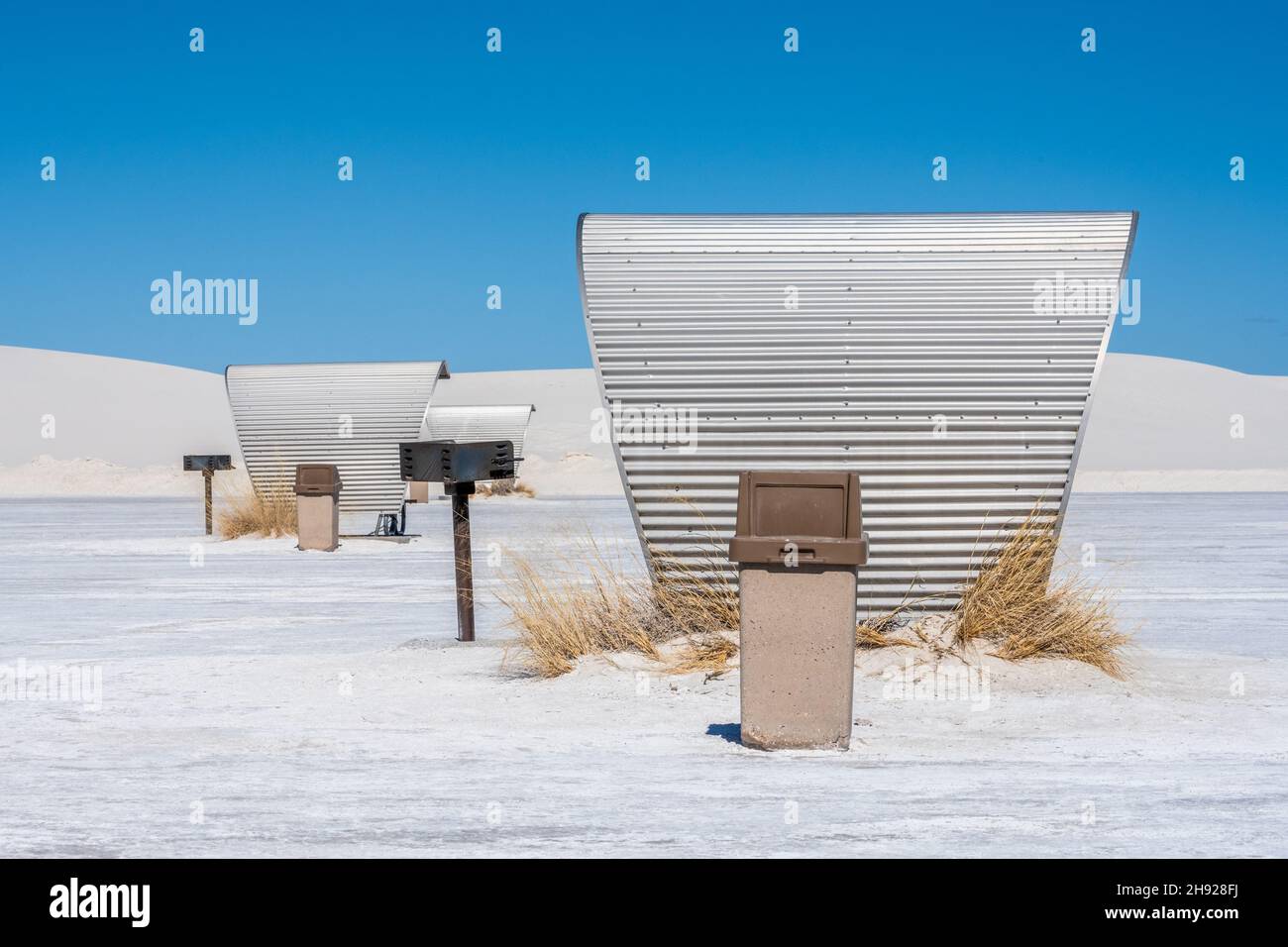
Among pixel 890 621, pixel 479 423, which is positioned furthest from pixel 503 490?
pixel 890 621

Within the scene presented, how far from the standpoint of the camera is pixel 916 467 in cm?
1016

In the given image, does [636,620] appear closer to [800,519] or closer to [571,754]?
[571,754]

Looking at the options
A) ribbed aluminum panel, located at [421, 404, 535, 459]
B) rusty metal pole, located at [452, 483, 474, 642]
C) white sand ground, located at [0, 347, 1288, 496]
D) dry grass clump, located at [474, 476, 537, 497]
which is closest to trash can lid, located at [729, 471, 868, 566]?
rusty metal pole, located at [452, 483, 474, 642]

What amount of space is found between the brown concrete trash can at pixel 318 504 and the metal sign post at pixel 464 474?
10.3m

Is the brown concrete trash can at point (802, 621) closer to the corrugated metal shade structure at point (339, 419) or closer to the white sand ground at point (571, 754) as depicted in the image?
the white sand ground at point (571, 754)

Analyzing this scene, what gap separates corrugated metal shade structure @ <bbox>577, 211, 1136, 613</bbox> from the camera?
10.2 m

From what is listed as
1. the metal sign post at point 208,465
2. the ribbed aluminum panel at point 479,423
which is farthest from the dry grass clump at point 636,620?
the ribbed aluminum panel at point 479,423

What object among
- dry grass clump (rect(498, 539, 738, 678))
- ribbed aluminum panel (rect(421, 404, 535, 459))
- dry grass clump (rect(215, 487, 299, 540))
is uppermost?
ribbed aluminum panel (rect(421, 404, 535, 459))

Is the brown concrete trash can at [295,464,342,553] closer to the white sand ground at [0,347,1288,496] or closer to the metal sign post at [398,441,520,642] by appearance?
the metal sign post at [398,441,520,642]

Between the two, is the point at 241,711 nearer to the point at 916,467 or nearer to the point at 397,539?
the point at 916,467

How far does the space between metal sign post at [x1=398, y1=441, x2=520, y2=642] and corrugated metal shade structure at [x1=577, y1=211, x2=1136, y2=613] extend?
195 cm

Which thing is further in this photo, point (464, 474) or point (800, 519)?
point (464, 474)

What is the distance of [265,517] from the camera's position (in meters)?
26.0

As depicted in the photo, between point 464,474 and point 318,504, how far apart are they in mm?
11635
